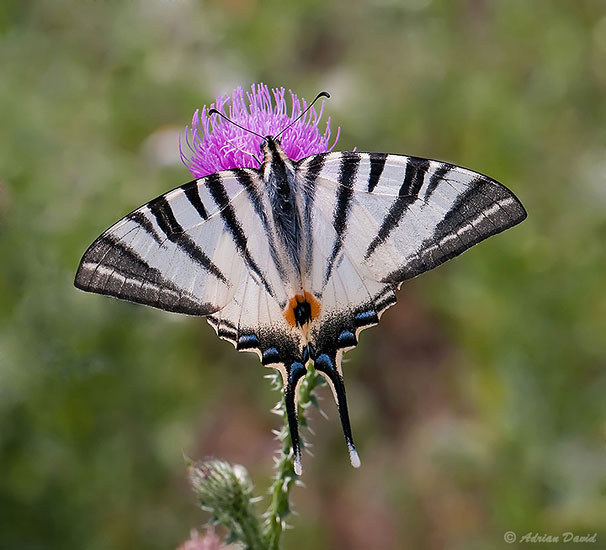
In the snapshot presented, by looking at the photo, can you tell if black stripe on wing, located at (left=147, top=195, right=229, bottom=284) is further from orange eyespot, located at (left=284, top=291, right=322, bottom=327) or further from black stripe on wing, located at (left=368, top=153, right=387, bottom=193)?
black stripe on wing, located at (left=368, top=153, right=387, bottom=193)

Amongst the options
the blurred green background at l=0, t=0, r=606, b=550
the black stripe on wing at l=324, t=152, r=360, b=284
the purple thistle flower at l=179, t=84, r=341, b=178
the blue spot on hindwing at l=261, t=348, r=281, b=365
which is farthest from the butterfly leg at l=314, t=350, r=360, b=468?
the blurred green background at l=0, t=0, r=606, b=550

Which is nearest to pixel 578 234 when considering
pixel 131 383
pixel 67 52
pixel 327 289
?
pixel 327 289

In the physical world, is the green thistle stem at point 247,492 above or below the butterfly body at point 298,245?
below

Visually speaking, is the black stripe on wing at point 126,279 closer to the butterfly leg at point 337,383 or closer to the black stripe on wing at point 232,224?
the black stripe on wing at point 232,224

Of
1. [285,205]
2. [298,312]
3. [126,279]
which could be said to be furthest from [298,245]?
[126,279]

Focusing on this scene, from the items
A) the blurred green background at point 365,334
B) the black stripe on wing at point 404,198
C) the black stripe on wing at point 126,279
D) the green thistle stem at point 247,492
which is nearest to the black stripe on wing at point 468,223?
the black stripe on wing at point 404,198

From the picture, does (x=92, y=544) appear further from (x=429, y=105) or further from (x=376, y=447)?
(x=429, y=105)
